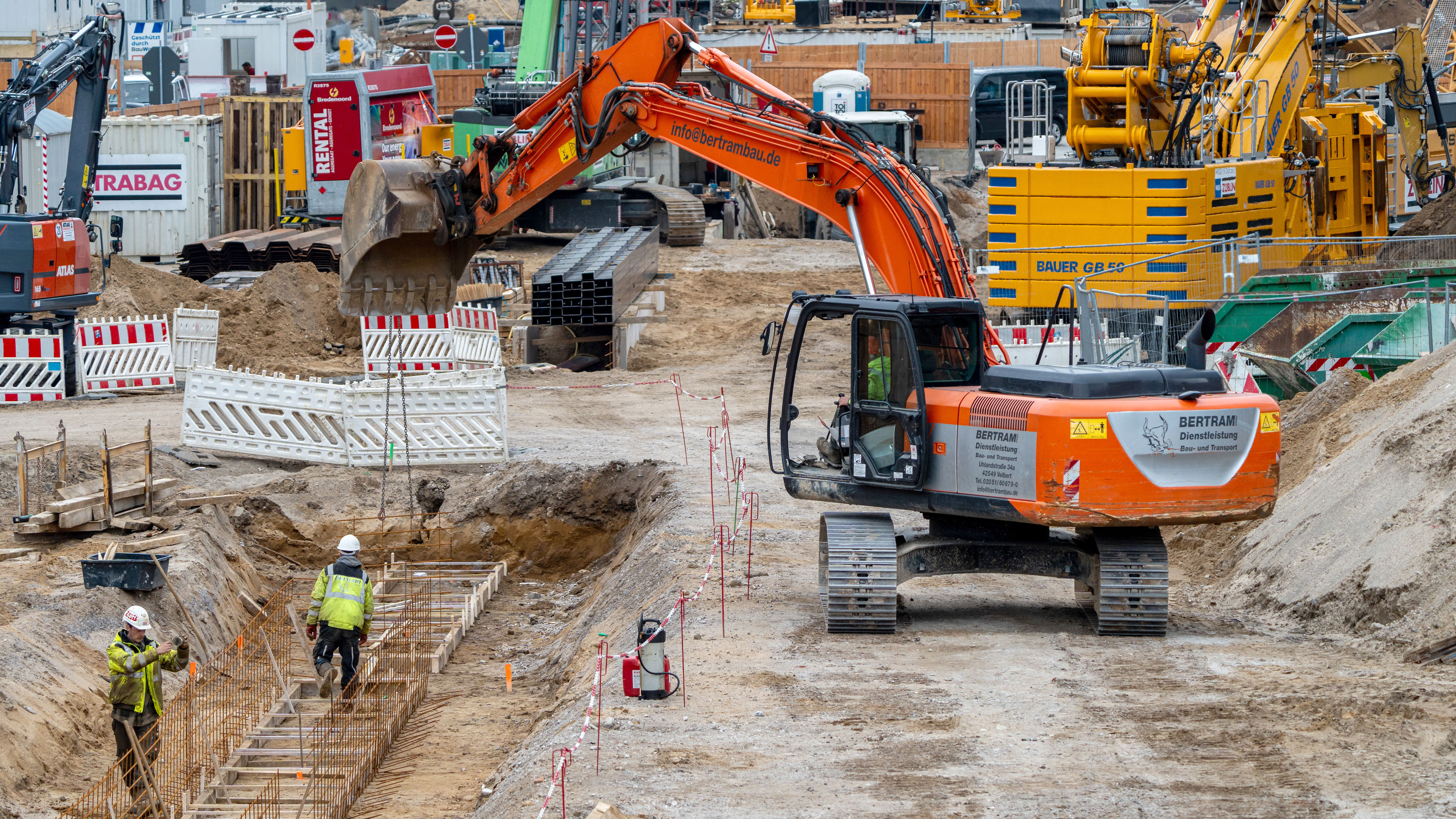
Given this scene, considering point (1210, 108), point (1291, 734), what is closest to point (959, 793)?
point (1291, 734)

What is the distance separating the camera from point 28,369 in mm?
22484

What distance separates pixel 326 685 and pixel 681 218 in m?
26.9

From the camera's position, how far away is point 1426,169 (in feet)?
88.8

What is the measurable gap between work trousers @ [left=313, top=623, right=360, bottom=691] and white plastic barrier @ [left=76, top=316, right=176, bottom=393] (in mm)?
11797

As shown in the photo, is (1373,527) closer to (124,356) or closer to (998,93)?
(124,356)

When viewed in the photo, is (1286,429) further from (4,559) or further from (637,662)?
(4,559)

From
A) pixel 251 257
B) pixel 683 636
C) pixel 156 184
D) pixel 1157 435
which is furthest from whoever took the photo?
pixel 156 184

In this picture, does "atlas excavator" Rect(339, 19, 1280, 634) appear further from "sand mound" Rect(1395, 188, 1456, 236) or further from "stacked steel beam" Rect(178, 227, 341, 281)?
"stacked steel beam" Rect(178, 227, 341, 281)

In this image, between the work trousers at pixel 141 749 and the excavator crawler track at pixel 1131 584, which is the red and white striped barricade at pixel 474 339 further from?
the excavator crawler track at pixel 1131 584

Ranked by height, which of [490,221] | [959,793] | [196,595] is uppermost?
[490,221]

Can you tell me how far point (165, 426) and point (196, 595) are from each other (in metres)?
6.64

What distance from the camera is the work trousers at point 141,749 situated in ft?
34.5

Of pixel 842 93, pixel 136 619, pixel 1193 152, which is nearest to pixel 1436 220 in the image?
pixel 1193 152

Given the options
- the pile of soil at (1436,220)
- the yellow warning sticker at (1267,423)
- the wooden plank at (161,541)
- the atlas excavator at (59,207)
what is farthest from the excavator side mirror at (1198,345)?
the atlas excavator at (59,207)
